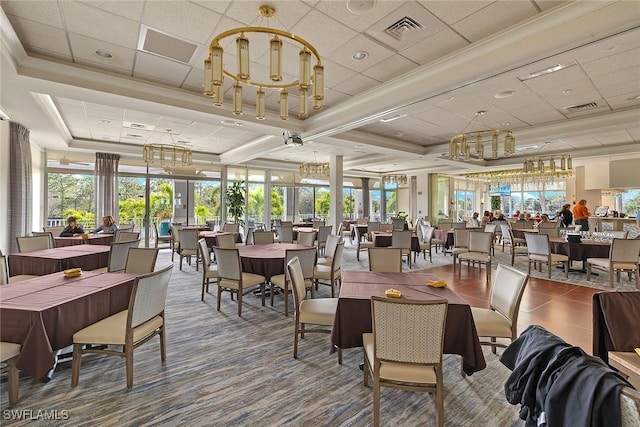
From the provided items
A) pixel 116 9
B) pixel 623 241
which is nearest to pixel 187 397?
pixel 116 9

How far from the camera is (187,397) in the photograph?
2.39 meters

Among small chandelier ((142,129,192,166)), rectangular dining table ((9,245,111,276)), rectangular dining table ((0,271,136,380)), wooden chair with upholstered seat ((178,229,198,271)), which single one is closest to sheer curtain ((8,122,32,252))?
small chandelier ((142,129,192,166))

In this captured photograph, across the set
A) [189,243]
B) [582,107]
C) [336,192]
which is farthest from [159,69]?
[582,107]

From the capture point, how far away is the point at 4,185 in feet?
19.9

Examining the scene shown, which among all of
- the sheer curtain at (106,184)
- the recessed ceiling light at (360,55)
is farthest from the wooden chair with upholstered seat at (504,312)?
the sheer curtain at (106,184)

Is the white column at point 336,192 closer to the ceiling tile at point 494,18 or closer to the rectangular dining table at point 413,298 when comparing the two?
the ceiling tile at point 494,18

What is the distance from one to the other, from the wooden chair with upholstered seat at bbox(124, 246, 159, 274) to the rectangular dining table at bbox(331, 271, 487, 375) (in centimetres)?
255

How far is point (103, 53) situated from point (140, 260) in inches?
110

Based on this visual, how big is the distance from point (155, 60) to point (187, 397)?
4.24 meters

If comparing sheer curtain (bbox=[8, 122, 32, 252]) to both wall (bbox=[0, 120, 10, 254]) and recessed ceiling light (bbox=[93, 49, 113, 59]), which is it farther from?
recessed ceiling light (bbox=[93, 49, 113, 59])

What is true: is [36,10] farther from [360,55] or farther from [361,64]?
[361,64]

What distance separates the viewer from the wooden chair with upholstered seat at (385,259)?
3.97 metres

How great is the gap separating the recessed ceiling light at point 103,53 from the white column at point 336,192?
23.8 ft

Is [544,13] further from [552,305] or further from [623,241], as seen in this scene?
[623,241]
